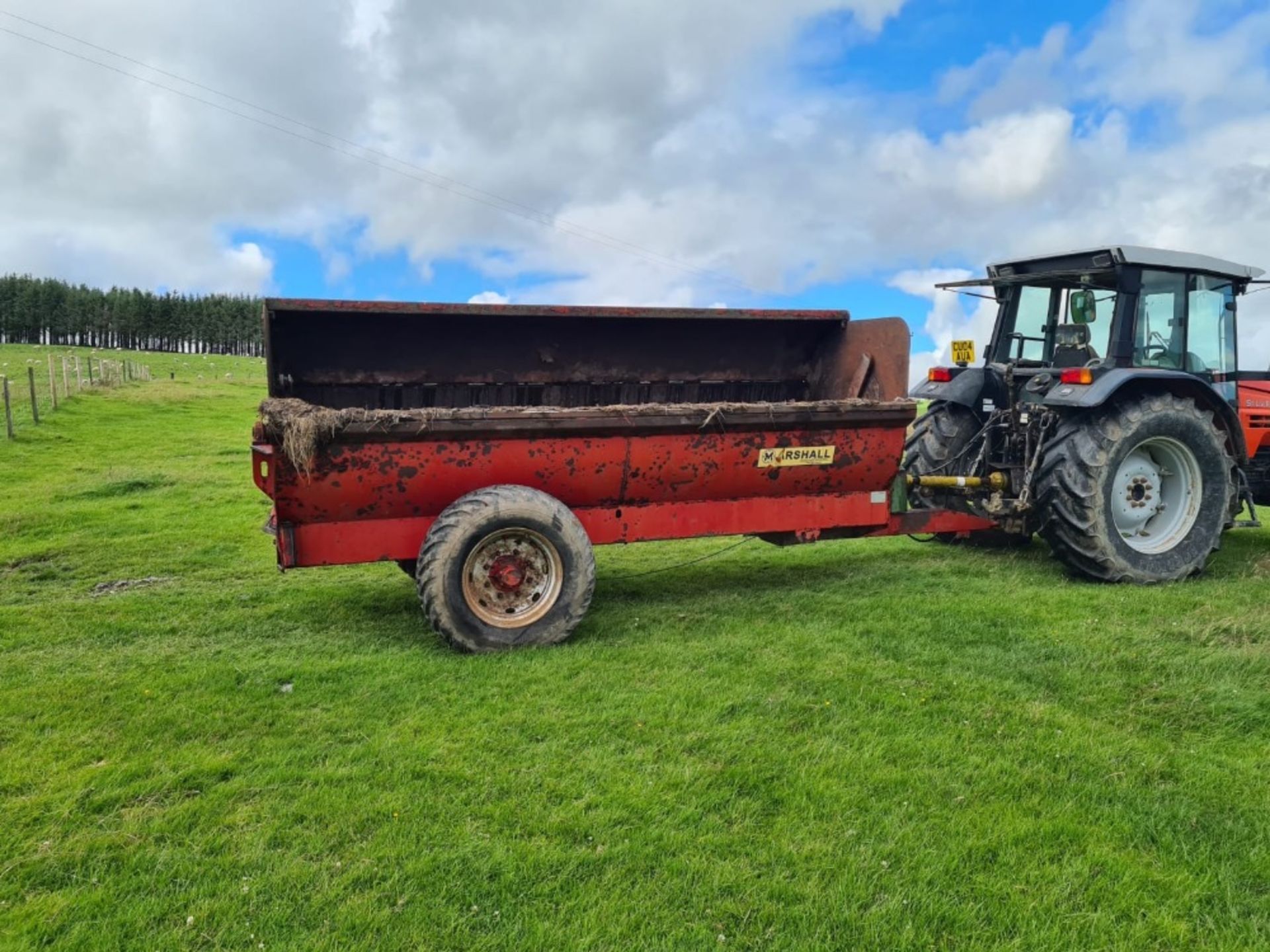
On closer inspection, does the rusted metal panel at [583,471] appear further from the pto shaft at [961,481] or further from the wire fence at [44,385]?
the wire fence at [44,385]

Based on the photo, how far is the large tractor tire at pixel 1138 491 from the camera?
6.34m

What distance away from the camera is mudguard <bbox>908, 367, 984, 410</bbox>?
7438mm

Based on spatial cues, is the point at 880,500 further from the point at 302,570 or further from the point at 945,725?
the point at 302,570

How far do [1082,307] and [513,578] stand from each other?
200 inches

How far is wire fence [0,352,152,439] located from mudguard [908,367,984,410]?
13093 millimetres

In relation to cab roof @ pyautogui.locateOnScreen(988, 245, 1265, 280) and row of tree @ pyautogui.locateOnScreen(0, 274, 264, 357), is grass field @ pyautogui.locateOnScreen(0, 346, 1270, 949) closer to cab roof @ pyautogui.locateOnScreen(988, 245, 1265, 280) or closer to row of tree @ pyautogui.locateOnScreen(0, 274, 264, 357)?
cab roof @ pyautogui.locateOnScreen(988, 245, 1265, 280)

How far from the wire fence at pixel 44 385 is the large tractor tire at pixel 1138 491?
14.2 metres

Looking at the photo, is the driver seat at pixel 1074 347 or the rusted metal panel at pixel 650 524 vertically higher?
the driver seat at pixel 1074 347

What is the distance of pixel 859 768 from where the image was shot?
3441mm

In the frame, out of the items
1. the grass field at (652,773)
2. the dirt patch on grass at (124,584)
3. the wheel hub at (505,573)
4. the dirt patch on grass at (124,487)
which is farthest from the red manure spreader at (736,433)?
the dirt patch on grass at (124,487)

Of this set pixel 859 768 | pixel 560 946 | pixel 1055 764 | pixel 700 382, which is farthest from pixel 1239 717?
pixel 700 382

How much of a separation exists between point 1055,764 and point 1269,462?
5.52m

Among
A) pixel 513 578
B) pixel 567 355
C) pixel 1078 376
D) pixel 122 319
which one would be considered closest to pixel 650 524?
pixel 513 578

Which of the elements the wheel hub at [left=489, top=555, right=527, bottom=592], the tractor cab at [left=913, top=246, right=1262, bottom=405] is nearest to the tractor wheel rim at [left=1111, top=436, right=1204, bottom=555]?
the tractor cab at [left=913, top=246, right=1262, bottom=405]
